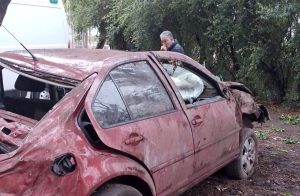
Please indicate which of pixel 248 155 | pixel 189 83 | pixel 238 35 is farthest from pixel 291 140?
pixel 238 35

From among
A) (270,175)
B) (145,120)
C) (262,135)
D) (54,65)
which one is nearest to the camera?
(145,120)

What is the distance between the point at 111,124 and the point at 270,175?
3.03 meters

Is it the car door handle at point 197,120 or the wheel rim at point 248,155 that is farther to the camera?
the wheel rim at point 248,155

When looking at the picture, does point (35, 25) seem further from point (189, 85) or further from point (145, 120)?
point (145, 120)

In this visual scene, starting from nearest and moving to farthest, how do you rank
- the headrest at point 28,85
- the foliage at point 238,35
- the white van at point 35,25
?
the headrest at point 28,85 < the white van at point 35,25 < the foliage at point 238,35

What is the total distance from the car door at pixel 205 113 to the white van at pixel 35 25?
3294mm

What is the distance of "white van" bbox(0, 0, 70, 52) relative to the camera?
6.78 metres

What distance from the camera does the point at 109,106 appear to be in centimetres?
335

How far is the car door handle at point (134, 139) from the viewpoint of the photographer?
10.7 feet

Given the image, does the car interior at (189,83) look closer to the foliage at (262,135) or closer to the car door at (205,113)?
the car door at (205,113)

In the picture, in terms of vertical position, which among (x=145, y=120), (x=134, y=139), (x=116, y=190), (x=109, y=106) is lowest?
(x=116, y=190)

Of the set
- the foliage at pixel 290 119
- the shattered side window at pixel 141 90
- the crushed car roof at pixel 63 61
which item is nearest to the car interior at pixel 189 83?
the shattered side window at pixel 141 90

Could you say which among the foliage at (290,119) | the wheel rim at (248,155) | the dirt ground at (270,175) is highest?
the wheel rim at (248,155)

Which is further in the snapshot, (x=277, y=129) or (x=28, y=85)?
(x=277, y=129)
